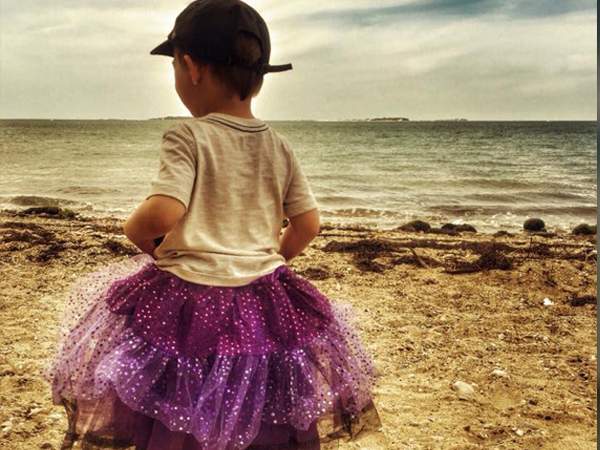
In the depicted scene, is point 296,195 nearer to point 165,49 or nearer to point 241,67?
point 241,67

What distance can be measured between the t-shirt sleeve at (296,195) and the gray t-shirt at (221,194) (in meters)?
0.07

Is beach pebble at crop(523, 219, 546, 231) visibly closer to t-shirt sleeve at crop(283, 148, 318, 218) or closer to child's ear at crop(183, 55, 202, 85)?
t-shirt sleeve at crop(283, 148, 318, 218)

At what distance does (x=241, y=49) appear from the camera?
1639mm

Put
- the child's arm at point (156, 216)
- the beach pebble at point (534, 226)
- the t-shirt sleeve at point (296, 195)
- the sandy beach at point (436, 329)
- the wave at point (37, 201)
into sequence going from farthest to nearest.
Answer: the wave at point (37, 201) < the beach pebble at point (534, 226) < the sandy beach at point (436, 329) < the t-shirt sleeve at point (296, 195) < the child's arm at point (156, 216)

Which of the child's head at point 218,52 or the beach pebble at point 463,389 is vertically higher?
the child's head at point 218,52

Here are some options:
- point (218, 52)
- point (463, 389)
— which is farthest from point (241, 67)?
point (463, 389)

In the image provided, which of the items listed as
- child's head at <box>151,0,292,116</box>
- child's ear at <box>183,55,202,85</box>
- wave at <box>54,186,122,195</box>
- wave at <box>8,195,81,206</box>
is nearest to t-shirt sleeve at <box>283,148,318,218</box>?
child's head at <box>151,0,292,116</box>

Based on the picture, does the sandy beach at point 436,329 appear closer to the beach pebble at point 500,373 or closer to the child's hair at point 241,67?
the beach pebble at point 500,373

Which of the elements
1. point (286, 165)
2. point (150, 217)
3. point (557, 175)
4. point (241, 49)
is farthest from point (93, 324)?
point (557, 175)

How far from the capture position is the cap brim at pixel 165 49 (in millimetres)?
1759

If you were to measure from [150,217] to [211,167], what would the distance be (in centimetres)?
23

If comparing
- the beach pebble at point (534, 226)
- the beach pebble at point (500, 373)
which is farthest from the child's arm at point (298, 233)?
the beach pebble at point (534, 226)

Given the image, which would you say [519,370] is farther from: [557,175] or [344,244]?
[557,175]

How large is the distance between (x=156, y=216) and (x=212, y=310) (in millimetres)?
302
